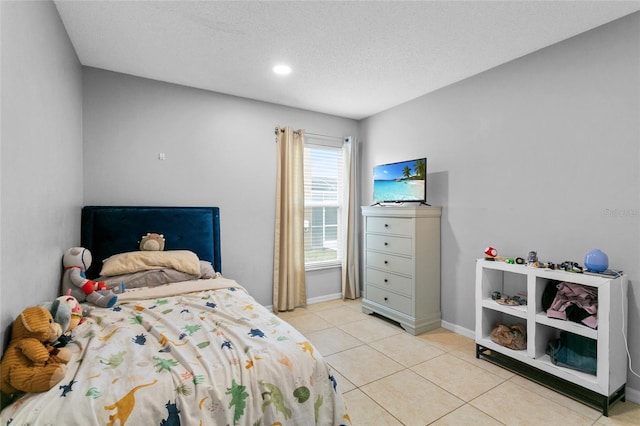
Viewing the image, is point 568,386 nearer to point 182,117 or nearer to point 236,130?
point 236,130

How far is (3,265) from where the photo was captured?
1.28 meters

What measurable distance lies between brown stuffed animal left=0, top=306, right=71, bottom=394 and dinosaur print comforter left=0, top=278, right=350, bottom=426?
0.14 feet

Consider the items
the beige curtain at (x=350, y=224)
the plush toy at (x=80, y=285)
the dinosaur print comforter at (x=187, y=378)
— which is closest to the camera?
the dinosaur print comforter at (x=187, y=378)

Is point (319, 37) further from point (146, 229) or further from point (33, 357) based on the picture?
point (33, 357)

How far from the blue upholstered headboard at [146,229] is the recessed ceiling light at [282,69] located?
1.53m

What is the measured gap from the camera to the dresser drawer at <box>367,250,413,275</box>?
3.27 metres

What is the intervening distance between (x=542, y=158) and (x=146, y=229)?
11.4 feet

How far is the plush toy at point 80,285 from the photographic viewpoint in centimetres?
209

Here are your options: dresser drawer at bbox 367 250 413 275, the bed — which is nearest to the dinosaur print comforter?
the bed

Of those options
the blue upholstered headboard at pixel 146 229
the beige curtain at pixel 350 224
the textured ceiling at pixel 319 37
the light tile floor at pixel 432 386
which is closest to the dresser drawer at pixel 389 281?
the light tile floor at pixel 432 386

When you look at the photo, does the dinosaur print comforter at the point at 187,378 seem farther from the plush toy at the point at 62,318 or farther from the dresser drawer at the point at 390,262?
the dresser drawer at the point at 390,262

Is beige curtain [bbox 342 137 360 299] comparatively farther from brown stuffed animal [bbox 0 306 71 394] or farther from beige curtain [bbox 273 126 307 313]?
brown stuffed animal [bbox 0 306 71 394]

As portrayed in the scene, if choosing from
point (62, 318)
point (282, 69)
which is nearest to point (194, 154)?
point (282, 69)

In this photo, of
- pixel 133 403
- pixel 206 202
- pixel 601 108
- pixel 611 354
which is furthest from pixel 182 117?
pixel 611 354
